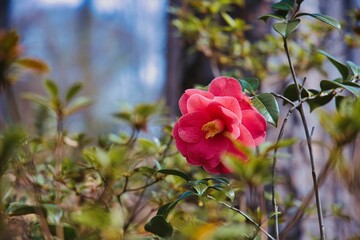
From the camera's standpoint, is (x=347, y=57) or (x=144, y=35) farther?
(x=144, y=35)

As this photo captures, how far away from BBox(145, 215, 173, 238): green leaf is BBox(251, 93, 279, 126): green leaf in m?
0.18

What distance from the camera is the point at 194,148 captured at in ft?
1.85

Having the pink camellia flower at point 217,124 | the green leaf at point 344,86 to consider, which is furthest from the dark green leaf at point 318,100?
the pink camellia flower at point 217,124

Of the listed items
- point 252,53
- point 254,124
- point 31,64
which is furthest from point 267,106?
point 252,53

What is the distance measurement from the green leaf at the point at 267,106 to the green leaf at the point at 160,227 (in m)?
0.18

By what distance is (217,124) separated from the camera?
542mm

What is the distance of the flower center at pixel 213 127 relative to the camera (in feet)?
1.77

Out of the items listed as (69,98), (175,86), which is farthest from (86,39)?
(69,98)

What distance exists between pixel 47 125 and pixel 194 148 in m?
1.25

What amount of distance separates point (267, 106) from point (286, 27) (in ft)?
0.38

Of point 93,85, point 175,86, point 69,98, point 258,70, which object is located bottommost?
point 93,85

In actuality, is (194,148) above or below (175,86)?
above

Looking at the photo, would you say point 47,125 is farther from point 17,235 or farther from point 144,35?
point 144,35

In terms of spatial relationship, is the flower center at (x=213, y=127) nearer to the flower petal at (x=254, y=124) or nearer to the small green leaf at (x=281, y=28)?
the flower petal at (x=254, y=124)
